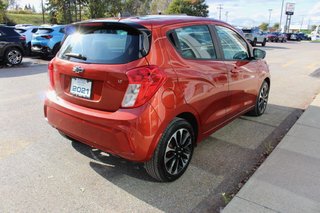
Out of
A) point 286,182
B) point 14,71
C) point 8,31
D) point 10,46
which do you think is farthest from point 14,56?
point 286,182

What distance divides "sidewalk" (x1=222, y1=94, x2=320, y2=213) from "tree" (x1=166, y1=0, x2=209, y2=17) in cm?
3823

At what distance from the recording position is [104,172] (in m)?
3.43

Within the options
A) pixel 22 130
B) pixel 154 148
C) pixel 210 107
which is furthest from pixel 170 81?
pixel 22 130

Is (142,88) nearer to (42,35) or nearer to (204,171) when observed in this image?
(204,171)

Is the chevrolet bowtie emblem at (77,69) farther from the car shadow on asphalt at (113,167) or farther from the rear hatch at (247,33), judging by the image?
the rear hatch at (247,33)

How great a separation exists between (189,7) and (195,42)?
130 feet

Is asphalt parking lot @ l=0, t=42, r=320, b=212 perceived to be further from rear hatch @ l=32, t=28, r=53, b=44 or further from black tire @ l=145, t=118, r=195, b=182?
rear hatch @ l=32, t=28, r=53, b=44

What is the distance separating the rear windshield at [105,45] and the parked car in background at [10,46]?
9.23m

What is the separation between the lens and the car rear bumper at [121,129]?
2.74m

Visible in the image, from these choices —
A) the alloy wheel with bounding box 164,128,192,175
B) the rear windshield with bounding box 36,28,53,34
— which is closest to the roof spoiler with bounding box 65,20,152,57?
the alloy wheel with bounding box 164,128,192,175

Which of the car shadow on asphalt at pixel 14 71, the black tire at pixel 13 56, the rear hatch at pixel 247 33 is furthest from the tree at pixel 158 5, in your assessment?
the car shadow on asphalt at pixel 14 71

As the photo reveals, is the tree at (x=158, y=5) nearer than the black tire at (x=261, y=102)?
No

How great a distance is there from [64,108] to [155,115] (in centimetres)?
111

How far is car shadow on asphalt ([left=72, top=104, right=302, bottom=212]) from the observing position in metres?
2.96
